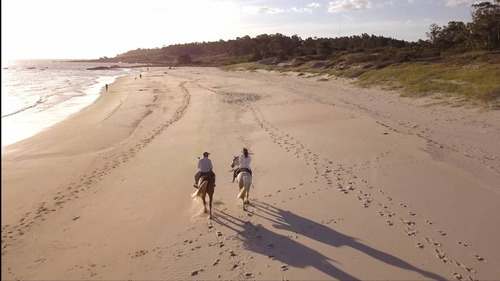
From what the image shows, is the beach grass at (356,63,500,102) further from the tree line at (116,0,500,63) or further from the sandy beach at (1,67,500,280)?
the tree line at (116,0,500,63)

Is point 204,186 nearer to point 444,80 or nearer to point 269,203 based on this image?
point 269,203

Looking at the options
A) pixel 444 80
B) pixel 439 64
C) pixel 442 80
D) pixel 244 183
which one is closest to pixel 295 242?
pixel 244 183

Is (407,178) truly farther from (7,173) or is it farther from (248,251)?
(7,173)

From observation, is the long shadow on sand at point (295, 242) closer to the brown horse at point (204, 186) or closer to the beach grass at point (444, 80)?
the brown horse at point (204, 186)

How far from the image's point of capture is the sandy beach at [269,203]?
7832 mm

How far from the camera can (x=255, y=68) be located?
68.0 meters

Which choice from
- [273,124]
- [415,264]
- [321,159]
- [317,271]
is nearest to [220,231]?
[317,271]

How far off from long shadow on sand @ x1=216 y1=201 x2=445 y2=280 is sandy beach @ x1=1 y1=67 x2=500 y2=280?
39mm

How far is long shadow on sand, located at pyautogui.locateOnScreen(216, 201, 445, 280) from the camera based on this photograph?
7.61 metres

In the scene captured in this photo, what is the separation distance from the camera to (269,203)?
→ 10.9 m

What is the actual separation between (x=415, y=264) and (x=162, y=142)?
13.4 m

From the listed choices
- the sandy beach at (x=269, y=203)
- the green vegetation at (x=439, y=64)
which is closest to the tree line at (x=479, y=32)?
the green vegetation at (x=439, y=64)

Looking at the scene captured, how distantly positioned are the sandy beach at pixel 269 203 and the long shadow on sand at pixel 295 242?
4 cm

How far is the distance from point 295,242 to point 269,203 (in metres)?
2.36
